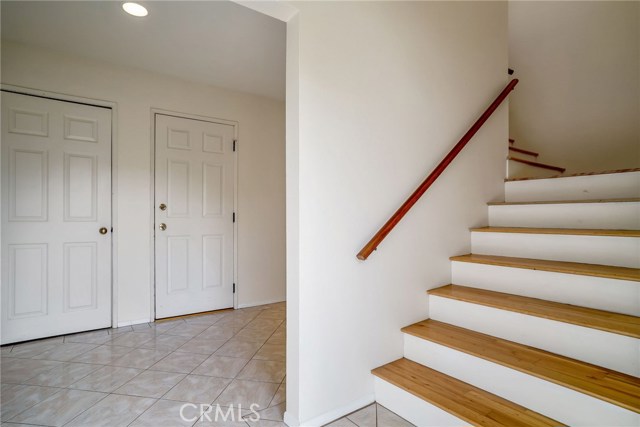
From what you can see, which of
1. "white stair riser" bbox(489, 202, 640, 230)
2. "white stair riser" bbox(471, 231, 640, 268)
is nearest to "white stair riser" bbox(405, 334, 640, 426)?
"white stair riser" bbox(471, 231, 640, 268)

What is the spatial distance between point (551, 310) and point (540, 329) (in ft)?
0.39

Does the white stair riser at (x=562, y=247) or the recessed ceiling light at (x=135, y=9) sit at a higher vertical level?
the recessed ceiling light at (x=135, y=9)

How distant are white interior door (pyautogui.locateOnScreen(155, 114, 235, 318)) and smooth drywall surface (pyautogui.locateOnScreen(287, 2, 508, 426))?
2.11 metres

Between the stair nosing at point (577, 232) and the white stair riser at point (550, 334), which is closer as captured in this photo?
the white stair riser at point (550, 334)

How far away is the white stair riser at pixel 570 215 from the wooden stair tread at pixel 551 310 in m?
0.67

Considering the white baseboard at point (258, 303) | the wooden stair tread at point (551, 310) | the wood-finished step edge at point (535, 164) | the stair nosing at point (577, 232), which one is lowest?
the white baseboard at point (258, 303)

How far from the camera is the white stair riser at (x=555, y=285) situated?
1.43 meters

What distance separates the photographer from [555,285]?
1.64m

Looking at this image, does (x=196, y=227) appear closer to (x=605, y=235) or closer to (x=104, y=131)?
(x=104, y=131)

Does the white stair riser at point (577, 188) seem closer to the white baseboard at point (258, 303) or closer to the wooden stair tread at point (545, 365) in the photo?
the wooden stair tread at point (545, 365)

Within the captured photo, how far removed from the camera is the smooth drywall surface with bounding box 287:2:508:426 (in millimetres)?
1452

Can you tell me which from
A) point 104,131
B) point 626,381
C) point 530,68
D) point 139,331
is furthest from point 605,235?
point 104,131

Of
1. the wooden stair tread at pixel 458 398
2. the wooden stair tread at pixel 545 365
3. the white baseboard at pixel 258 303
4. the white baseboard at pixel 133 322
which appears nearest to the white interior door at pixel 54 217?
the white baseboard at pixel 133 322

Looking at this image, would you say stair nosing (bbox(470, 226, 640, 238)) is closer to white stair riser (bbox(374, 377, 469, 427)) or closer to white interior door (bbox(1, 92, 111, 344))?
white stair riser (bbox(374, 377, 469, 427))
